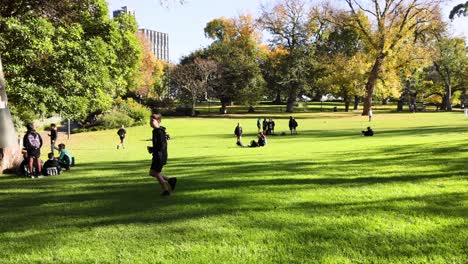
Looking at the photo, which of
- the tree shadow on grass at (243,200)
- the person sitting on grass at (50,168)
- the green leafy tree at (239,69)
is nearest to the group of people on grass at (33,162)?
the person sitting on grass at (50,168)

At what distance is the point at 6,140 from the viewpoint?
12.9 metres

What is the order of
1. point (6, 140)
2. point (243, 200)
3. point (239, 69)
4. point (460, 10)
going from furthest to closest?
point (239, 69) → point (460, 10) → point (6, 140) → point (243, 200)

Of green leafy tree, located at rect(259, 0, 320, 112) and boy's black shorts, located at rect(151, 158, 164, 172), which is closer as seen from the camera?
boy's black shorts, located at rect(151, 158, 164, 172)

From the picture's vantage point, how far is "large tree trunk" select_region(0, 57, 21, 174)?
1283 centimetres

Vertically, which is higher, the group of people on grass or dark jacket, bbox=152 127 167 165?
dark jacket, bbox=152 127 167 165

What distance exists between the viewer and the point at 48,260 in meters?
5.40

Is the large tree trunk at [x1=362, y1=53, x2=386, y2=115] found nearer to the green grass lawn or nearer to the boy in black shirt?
Answer: the green grass lawn

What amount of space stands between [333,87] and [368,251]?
5678 cm

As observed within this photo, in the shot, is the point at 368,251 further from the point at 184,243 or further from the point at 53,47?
the point at 53,47

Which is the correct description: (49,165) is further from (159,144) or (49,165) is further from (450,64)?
(450,64)

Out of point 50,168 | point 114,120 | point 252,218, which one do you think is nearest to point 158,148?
point 252,218

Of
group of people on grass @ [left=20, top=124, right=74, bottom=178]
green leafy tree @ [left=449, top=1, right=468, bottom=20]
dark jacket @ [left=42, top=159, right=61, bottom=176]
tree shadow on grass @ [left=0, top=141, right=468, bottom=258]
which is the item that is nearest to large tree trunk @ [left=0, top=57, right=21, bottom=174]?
group of people on grass @ [left=20, top=124, right=74, bottom=178]

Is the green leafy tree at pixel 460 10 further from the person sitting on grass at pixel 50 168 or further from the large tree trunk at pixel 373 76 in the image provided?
the large tree trunk at pixel 373 76

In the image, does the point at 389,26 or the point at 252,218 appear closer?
the point at 252,218
